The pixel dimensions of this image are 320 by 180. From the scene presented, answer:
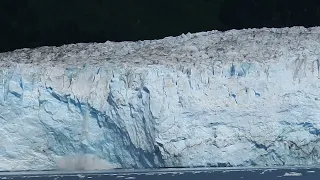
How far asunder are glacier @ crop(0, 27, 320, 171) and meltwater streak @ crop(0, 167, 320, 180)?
0.38ft

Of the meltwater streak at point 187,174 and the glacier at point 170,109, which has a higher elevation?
the glacier at point 170,109

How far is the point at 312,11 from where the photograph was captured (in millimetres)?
18375

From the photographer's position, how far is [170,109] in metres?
15.0

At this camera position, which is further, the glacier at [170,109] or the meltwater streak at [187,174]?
the glacier at [170,109]

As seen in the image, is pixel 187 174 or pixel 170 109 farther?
pixel 170 109

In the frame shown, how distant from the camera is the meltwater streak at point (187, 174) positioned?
14.4 metres

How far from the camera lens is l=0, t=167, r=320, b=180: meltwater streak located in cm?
→ 1436

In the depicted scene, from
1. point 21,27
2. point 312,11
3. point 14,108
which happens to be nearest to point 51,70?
point 14,108

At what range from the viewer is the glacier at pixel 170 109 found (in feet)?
49.1

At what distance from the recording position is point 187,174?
14734mm

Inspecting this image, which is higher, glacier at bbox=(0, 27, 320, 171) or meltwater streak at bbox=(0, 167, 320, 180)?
glacier at bbox=(0, 27, 320, 171)

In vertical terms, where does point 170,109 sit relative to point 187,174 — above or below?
above

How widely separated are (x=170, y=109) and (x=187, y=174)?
90 cm

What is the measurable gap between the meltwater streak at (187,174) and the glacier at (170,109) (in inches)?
4.6
